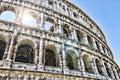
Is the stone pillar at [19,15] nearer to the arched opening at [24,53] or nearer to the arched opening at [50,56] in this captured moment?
the arched opening at [24,53]

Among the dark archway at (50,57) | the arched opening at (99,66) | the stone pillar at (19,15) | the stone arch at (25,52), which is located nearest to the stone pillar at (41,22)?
the stone pillar at (19,15)

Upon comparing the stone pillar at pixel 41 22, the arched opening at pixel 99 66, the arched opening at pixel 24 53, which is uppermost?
the stone pillar at pixel 41 22

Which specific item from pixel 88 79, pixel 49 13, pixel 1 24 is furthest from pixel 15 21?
pixel 88 79

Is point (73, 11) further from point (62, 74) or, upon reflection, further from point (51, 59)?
point (62, 74)

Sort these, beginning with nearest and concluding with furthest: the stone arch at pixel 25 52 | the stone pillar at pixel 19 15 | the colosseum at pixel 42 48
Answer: the colosseum at pixel 42 48 < the stone arch at pixel 25 52 < the stone pillar at pixel 19 15

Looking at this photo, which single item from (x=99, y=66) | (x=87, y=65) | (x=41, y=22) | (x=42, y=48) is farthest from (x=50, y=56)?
(x=99, y=66)

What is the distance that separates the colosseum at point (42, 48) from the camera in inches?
336

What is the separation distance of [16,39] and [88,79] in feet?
17.6

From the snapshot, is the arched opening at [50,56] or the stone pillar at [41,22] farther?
the stone pillar at [41,22]

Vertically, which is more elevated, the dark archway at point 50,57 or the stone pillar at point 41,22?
the stone pillar at point 41,22

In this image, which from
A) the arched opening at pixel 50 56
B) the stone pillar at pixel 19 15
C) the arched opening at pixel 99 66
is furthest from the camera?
the arched opening at pixel 99 66

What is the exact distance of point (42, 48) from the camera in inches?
394

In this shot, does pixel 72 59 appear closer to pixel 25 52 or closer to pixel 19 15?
pixel 25 52

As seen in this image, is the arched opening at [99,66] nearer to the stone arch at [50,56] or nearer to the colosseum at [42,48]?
the colosseum at [42,48]
